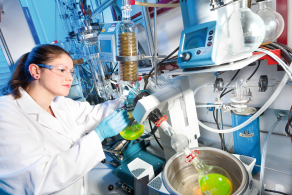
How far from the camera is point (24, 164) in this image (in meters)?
0.71

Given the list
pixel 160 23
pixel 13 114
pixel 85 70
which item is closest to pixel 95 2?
pixel 85 70

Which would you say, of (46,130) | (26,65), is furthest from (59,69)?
(46,130)

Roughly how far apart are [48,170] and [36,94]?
576 mm

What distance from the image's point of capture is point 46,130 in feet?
3.36

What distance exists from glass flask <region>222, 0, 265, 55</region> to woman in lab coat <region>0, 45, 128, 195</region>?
74cm

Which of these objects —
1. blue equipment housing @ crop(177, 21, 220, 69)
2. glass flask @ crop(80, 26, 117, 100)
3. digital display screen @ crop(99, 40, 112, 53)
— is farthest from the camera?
glass flask @ crop(80, 26, 117, 100)

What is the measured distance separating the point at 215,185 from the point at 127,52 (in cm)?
86

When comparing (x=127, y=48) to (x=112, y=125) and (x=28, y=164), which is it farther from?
(x=28, y=164)

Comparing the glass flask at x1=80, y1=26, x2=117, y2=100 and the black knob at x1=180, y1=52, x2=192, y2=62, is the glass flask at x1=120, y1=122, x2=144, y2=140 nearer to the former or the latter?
the black knob at x1=180, y1=52, x2=192, y2=62

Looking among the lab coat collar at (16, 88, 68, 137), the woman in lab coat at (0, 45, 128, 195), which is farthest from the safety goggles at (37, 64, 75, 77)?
the lab coat collar at (16, 88, 68, 137)

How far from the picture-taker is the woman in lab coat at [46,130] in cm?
71

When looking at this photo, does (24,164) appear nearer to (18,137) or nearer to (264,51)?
(18,137)

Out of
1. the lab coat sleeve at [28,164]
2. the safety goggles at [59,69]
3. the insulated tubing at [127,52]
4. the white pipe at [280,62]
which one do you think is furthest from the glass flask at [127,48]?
the white pipe at [280,62]

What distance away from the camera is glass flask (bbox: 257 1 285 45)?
87cm
